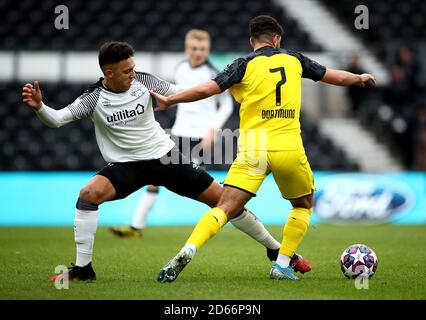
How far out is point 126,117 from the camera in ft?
21.7

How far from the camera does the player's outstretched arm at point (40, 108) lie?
19.9 feet

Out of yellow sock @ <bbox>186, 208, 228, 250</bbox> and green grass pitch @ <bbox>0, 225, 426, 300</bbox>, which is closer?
green grass pitch @ <bbox>0, 225, 426, 300</bbox>

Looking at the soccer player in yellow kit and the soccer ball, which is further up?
the soccer player in yellow kit

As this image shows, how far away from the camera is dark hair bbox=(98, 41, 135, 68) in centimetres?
647

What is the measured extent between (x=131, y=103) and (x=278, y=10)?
14040 millimetres

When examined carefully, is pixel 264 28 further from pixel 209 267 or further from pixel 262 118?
pixel 209 267

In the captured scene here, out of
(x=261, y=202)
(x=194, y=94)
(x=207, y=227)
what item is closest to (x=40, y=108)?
(x=194, y=94)

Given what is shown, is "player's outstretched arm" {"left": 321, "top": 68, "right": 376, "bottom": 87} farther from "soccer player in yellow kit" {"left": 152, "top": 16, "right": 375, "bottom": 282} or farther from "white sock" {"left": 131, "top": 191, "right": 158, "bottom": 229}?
"white sock" {"left": 131, "top": 191, "right": 158, "bottom": 229}

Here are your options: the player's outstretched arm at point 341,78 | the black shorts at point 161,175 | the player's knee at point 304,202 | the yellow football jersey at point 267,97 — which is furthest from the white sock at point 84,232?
the player's outstretched arm at point 341,78

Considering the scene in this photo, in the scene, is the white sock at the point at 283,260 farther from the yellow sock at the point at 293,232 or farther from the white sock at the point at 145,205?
the white sock at the point at 145,205

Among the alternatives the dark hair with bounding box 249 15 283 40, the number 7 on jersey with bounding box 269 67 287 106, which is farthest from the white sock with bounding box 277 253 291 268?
the dark hair with bounding box 249 15 283 40

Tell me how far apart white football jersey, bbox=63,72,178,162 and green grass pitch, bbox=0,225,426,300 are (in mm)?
1034

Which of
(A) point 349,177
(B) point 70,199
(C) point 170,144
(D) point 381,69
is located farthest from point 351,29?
(C) point 170,144

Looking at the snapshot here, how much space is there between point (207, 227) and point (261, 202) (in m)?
7.54
